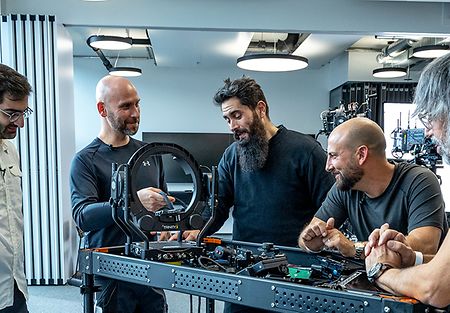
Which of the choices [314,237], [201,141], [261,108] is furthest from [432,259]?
[201,141]

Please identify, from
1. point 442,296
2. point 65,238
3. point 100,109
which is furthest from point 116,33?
point 442,296

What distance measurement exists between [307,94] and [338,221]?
5.29m

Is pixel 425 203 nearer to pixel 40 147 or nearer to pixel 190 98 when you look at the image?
pixel 40 147

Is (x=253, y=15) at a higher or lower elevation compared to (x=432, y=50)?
higher

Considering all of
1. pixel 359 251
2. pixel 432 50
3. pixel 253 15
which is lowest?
pixel 359 251

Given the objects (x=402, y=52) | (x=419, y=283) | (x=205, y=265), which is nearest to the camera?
(x=419, y=283)

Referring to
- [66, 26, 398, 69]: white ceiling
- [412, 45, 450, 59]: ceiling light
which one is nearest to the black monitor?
[66, 26, 398, 69]: white ceiling

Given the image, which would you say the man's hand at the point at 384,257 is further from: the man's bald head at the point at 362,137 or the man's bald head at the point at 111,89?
the man's bald head at the point at 111,89

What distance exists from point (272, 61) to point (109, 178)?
2588 millimetres

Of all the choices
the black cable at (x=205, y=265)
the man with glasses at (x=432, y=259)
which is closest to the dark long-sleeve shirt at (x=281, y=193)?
the black cable at (x=205, y=265)

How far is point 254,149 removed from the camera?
5.97 feet

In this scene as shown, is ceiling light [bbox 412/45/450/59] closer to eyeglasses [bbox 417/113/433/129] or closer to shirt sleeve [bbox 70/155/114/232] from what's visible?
eyeglasses [bbox 417/113/433/129]

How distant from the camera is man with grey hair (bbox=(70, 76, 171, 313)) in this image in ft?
5.14

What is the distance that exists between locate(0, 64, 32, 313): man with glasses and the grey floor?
183 cm
